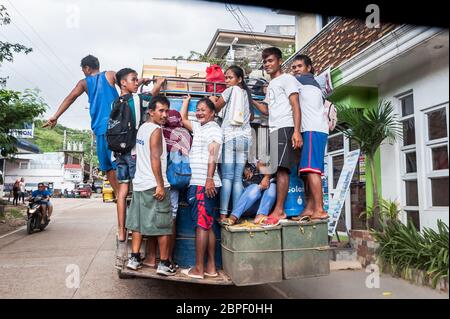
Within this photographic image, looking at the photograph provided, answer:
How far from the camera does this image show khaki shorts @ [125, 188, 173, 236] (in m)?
3.53

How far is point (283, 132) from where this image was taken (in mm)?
3449

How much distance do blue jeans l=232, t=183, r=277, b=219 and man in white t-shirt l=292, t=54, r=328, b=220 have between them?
0.31m

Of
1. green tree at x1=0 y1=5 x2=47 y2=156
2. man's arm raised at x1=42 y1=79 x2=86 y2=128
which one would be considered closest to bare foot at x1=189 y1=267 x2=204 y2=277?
man's arm raised at x1=42 y1=79 x2=86 y2=128

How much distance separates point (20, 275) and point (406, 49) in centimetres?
587

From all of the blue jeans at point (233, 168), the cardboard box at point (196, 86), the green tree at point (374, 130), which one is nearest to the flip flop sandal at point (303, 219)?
the blue jeans at point (233, 168)

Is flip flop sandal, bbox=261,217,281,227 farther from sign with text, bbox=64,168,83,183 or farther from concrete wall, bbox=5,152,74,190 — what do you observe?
sign with text, bbox=64,168,83,183


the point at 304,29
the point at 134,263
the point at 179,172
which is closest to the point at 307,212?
the point at 179,172

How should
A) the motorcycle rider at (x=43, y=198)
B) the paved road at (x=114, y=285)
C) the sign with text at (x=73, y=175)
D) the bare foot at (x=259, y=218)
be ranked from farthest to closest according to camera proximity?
the sign with text at (x=73, y=175)
the motorcycle rider at (x=43, y=198)
the paved road at (x=114, y=285)
the bare foot at (x=259, y=218)

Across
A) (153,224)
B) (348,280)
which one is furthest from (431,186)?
(153,224)

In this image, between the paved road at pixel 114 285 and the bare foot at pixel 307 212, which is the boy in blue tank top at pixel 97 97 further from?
the bare foot at pixel 307 212

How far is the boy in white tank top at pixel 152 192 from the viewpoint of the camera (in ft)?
11.6

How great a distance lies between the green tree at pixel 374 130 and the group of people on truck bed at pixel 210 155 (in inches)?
93.0

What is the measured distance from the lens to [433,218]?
14.1ft
